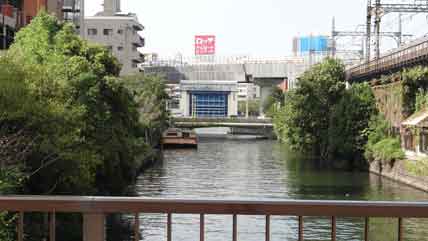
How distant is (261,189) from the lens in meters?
38.1

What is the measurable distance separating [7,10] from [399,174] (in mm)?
23259

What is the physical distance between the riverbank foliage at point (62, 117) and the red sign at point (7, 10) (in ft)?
28.5

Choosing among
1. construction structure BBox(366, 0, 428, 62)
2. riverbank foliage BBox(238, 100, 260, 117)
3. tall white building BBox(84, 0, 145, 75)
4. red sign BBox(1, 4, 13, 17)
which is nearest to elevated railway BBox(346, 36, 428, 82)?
construction structure BBox(366, 0, 428, 62)

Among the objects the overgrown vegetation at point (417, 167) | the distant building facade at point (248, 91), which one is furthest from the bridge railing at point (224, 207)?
the distant building facade at point (248, 91)

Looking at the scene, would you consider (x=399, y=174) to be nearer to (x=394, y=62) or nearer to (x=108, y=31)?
(x=394, y=62)

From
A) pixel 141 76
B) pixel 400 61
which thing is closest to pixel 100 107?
pixel 400 61

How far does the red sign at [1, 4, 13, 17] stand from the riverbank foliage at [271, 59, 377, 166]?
25.9 metres

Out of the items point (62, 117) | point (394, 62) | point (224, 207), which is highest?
point (394, 62)

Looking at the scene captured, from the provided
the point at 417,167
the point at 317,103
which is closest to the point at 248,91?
the point at 317,103

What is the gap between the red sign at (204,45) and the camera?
573 feet

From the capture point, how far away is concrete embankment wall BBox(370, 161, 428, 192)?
3800 centimetres

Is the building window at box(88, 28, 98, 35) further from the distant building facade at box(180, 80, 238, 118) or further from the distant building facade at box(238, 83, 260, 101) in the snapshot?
the distant building facade at box(238, 83, 260, 101)

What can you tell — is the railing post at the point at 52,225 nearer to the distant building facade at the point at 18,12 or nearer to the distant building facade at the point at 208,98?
the distant building facade at the point at 18,12

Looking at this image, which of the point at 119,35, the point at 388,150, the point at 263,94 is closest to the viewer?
the point at 388,150
